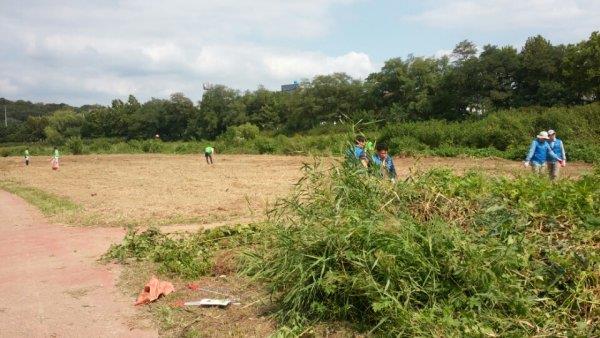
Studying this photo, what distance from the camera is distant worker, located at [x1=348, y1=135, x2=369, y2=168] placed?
5449mm

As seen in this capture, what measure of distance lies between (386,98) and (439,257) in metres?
60.5

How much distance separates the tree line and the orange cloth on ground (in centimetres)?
933

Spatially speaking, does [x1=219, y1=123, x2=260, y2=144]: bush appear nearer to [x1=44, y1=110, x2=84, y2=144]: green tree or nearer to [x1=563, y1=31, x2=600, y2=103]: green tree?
[x1=563, y1=31, x2=600, y2=103]: green tree

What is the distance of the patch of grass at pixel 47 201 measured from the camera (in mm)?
13791

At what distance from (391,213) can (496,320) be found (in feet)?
4.72

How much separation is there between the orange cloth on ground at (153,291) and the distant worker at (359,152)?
265 cm

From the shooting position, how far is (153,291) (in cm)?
586

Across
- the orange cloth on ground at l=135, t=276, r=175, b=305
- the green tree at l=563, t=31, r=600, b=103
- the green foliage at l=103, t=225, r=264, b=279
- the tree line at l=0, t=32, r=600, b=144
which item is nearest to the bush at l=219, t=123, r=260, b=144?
→ the tree line at l=0, t=32, r=600, b=144

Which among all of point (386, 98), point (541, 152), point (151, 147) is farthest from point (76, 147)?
Answer: point (541, 152)

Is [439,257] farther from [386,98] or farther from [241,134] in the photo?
[241,134]

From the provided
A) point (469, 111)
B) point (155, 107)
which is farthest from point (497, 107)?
point (155, 107)

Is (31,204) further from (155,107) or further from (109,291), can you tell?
(155,107)

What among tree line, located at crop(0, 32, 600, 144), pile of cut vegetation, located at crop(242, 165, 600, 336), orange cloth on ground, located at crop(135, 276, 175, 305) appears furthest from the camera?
tree line, located at crop(0, 32, 600, 144)

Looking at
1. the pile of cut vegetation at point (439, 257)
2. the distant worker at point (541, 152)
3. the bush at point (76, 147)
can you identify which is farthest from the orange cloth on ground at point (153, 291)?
the bush at point (76, 147)
